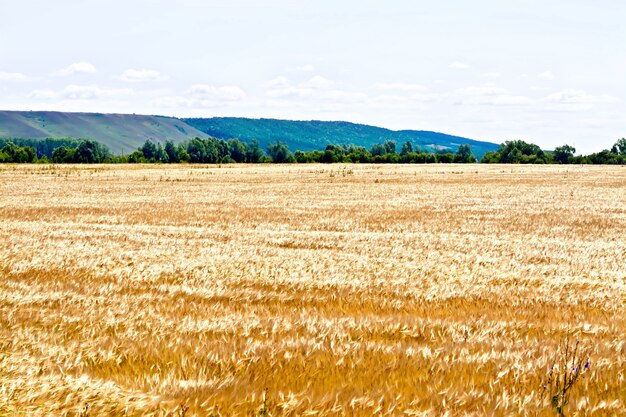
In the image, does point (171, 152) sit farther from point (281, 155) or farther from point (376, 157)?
point (376, 157)

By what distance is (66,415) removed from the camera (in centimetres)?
432

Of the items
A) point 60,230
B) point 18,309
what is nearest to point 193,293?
point 18,309

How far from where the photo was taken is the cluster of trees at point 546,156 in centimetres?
16625

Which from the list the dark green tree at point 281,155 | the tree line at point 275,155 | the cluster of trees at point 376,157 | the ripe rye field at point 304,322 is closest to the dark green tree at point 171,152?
the tree line at point 275,155

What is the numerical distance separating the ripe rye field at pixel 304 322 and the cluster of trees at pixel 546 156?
163590 mm

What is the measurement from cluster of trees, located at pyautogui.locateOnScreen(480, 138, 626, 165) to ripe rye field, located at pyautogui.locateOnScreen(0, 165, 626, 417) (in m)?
164

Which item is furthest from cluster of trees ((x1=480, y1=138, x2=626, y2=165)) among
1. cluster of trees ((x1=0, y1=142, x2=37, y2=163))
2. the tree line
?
cluster of trees ((x1=0, y1=142, x2=37, y2=163))

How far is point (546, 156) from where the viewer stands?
177500mm

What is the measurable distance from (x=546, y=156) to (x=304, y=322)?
601 ft

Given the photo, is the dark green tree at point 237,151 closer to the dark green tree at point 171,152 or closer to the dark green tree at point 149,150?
the dark green tree at point 171,152

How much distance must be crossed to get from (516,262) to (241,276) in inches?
236

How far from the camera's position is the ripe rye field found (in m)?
4.90

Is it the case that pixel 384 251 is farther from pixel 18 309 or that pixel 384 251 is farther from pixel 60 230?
pixel 60 230

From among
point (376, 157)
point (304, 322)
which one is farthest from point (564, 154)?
point (304, 322)
